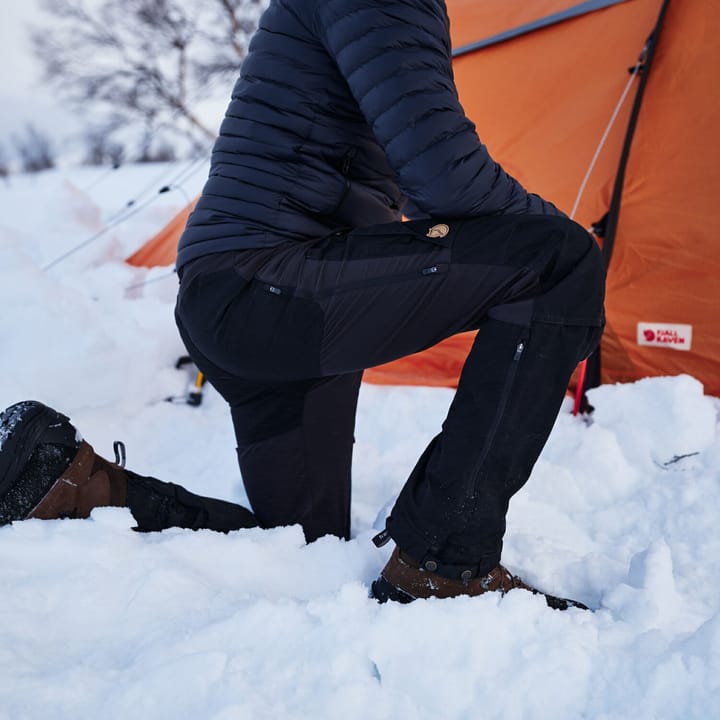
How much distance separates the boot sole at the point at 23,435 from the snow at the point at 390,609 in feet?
0.35

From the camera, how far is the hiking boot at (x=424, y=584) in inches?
40.8

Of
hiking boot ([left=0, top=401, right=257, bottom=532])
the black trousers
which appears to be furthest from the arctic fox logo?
hiking boot ([left=0, top=401, right=257, bottom=532])

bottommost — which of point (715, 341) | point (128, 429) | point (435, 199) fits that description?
point (128, 429)

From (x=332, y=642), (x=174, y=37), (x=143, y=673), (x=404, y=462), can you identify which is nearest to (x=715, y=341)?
(x=404, y=462)

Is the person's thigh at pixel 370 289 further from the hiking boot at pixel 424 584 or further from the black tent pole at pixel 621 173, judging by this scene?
the black tent pole at pixel 621 173

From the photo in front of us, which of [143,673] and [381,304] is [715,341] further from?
[143,673]

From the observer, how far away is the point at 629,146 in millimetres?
2131

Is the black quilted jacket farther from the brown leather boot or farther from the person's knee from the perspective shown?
the brown leather boot

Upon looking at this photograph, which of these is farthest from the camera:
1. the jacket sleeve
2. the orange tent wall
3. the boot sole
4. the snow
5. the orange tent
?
the orange tent wall

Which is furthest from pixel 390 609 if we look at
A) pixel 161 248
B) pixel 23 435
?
pixel 161 248

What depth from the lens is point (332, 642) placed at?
3.05ft

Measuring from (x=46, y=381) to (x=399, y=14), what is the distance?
1789mm

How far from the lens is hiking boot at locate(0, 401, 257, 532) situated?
1.13 metres

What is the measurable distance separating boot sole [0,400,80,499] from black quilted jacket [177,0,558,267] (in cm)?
40
